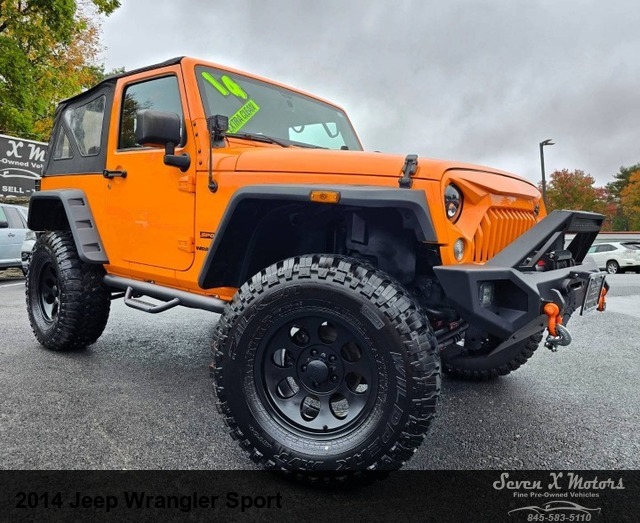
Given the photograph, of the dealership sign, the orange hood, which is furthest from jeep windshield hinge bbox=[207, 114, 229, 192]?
the dealership sign

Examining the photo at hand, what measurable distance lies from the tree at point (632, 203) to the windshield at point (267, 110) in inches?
2225

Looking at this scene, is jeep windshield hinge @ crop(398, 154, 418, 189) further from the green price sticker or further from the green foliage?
the green foliage

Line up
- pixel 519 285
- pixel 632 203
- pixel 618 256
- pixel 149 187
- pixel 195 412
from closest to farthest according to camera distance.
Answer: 1. pixel 519 285
2. pixel 195 412
3. pixel 149 187
4. pixel 618 256
5. pixel 632 203

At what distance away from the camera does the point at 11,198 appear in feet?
52.2

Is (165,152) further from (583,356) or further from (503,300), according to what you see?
(583,356)

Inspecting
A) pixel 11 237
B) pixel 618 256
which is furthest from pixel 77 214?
pixel 618 256

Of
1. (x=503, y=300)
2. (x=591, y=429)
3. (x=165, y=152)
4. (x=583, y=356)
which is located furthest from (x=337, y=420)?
(x=583, y=356)

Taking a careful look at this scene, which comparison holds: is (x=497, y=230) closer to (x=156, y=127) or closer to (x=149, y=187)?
(x=156, y=127)

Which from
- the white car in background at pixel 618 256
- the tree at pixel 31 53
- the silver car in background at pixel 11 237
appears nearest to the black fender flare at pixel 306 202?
the silver car in background at pixel 11 237

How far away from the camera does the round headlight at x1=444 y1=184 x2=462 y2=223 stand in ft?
7.19

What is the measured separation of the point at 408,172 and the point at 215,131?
4.00 feet

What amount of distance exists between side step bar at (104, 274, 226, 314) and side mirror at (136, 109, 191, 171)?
804mm

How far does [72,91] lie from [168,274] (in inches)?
575

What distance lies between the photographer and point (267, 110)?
3.26m
